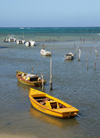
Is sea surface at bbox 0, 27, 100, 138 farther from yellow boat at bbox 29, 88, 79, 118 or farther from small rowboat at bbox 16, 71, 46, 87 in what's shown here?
small rowboat at bbox 16, 71, 46, 87

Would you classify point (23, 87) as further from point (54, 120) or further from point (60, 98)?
point (54, 120)

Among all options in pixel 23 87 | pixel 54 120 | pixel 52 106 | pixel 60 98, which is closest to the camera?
pixel 54 120

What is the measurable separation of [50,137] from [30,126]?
2.65 meters

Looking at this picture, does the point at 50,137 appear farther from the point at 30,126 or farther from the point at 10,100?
the point at 10,100

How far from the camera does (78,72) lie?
43250 millimetres

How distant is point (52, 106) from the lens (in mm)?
24719

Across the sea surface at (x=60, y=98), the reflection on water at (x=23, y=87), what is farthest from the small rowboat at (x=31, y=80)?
the sea surface at (x=60, y=98)

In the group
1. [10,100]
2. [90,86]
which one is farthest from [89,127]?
[90,86]

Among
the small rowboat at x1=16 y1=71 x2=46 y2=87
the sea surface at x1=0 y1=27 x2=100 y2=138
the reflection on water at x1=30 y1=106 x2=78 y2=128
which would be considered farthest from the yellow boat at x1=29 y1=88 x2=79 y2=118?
the small rowboat at x1=16 y1=71 x2=46 y2=87

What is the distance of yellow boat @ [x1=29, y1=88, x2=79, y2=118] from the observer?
22.7 meters

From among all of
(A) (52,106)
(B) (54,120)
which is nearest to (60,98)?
(A) (52,106)

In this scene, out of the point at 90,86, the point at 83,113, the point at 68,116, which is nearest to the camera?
the point at 68,116

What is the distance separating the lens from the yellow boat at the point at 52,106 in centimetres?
2267

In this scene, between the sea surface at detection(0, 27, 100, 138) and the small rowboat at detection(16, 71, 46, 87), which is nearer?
the sea surface at detection(0, 27, 100, 138)
